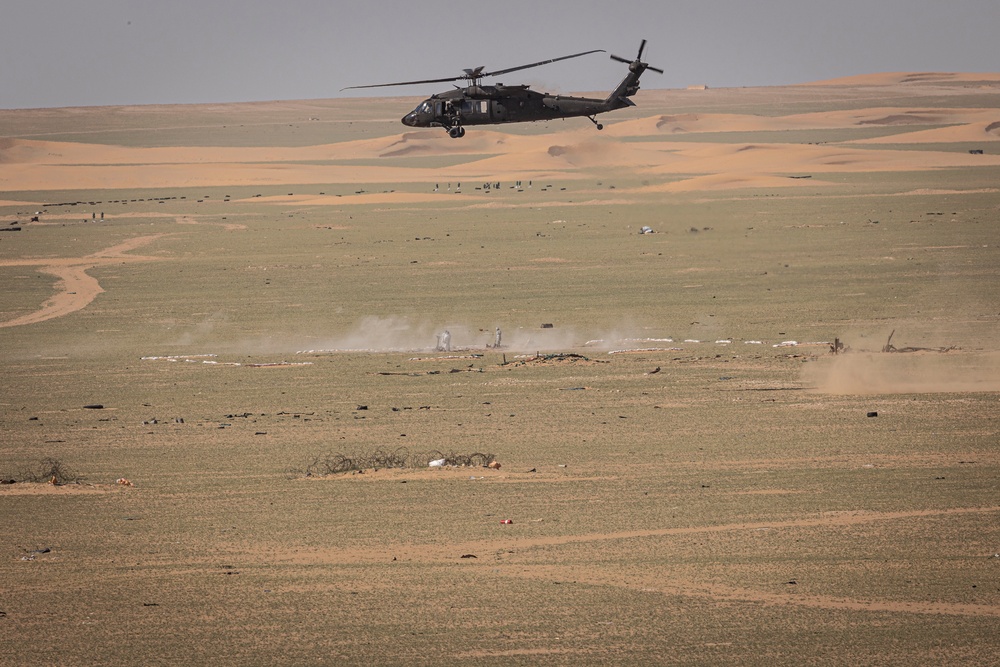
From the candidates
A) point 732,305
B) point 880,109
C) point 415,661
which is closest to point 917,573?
point 415,661

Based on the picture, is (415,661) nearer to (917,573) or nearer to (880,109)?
(917,573)

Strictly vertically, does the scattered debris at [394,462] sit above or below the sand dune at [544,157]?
above

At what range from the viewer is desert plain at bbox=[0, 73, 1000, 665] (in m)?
14.8

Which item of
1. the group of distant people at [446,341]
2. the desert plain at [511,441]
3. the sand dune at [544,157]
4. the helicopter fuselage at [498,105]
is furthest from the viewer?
the sand dune at [544,157]

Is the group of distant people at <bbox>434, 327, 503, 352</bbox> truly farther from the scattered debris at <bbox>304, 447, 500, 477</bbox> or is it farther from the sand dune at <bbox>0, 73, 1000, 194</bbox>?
the sand dune at <bbox>0, 73, 1000, 194</bbox>

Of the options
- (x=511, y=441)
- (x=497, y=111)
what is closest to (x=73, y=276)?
(x=497, y=111)

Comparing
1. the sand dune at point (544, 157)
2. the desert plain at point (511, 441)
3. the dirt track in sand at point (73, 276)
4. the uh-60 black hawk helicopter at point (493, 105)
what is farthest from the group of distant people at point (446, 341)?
the sand dune at point (544, 157)

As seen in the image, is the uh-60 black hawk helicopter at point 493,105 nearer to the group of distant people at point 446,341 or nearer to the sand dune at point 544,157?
the group of distant people at point 446,341

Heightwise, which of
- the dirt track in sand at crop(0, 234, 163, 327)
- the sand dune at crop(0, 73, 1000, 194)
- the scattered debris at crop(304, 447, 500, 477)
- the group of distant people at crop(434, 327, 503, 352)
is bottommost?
the sand dune at crop(0, 73, 1000, 194)

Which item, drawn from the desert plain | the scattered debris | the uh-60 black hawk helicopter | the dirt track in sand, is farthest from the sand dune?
the scattered debris

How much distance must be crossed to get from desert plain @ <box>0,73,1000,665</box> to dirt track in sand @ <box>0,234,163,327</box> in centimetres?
33

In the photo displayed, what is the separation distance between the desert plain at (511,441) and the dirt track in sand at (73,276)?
1.08 ft

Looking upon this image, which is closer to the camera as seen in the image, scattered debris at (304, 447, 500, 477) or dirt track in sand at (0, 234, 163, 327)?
scattered debris at (304, 447, 500, 477)

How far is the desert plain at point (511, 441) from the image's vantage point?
48.7 ft
